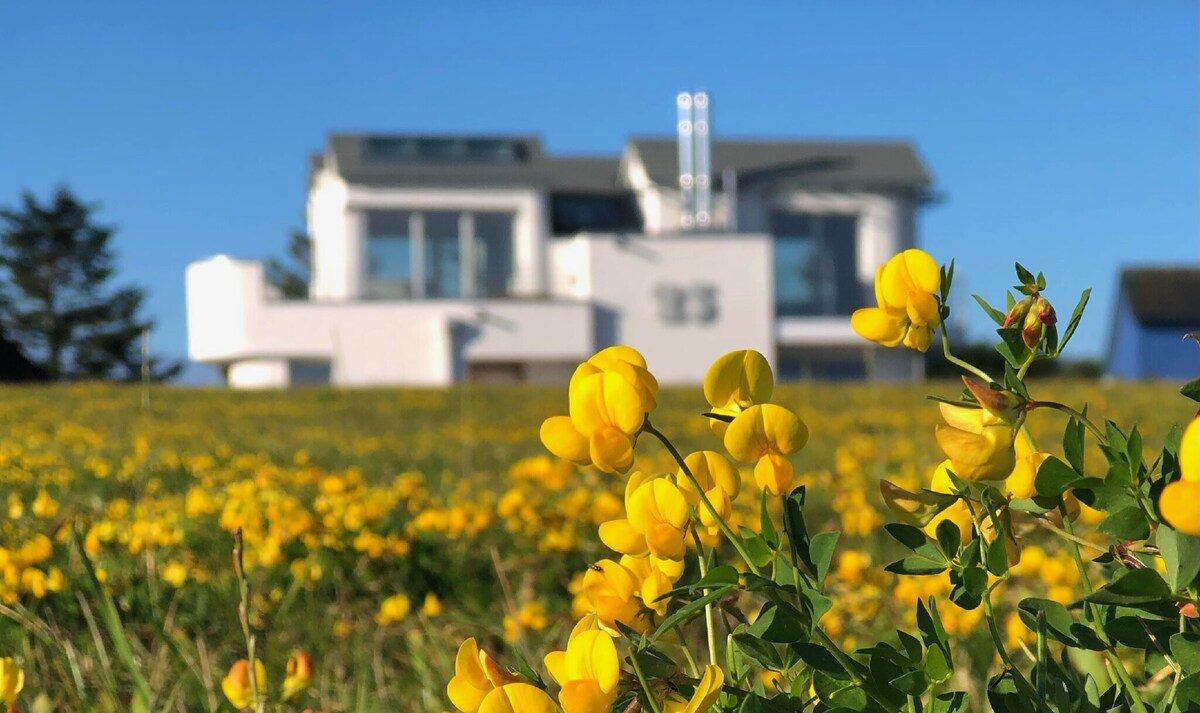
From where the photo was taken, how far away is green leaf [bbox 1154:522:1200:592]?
1.90 ft

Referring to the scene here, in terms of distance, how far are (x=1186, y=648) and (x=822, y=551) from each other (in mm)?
187

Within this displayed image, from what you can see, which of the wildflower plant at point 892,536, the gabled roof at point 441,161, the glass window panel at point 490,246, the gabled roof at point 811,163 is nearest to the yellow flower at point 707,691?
the wildflower plant at point 892,536

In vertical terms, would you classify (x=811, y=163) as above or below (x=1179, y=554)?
above

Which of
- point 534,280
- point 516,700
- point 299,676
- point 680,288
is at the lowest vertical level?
point 299,676

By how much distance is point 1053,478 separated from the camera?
25.0 inches

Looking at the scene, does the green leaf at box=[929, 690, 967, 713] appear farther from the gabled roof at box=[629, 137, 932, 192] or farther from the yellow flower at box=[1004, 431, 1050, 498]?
the gabled roof at box=[629, 137, 932, 192]

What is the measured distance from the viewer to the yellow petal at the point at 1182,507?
0.45m

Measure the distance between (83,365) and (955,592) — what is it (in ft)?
95.4

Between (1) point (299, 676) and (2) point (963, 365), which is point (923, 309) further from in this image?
(1) point (299, 676)

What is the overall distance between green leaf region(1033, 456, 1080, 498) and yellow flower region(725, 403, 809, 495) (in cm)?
13

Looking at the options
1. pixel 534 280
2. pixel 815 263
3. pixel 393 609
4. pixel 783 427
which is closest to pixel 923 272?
pixel 783 427

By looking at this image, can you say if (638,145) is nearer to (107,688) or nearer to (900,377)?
(900,377)

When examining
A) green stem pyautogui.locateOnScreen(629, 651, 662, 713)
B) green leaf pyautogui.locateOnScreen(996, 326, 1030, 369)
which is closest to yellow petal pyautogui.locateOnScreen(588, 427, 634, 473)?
green stem pyautogui.locateOnScreen(629, 651, 662, 713)

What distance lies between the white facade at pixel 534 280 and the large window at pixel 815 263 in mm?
31
